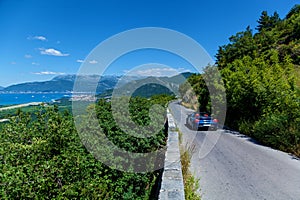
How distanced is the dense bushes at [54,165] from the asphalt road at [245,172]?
1.90 metres

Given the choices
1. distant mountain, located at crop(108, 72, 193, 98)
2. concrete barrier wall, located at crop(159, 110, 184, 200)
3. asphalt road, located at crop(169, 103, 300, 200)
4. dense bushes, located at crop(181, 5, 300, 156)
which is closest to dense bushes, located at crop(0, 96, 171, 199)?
concrete barrier wall, located at crop(159, 110, 184, 200)

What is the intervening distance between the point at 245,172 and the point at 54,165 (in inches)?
200

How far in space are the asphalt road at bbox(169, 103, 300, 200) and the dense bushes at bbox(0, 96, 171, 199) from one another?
1900 millimetres

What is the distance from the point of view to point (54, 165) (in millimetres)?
3121

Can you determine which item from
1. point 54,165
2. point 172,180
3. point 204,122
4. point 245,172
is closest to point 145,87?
point 245,172

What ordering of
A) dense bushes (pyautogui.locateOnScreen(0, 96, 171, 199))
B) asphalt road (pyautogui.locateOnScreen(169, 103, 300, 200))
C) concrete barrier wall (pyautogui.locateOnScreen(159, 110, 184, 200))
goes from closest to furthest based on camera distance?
1. concrete barrier wall (pyautogui.locateOnScreen(159, 110, 184, 200))
2. dense bushes (pyautogui.locateOnScreen(0, 96, 171, 199))
3. asphalt road (pyautogui.locateOnScreen(169, 103, 300, 200))

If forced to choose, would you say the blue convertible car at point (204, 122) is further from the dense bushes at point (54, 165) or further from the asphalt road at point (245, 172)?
the dense bushes at point (54, 165)

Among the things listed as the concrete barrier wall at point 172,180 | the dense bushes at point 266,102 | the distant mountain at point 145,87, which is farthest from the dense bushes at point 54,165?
the dense bushes at point 266,102

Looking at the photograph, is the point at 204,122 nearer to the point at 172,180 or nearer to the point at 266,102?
the point at 266,102

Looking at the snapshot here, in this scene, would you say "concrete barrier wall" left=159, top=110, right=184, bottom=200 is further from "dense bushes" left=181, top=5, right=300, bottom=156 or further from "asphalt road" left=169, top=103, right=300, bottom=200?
"dense bushes" left=181, top=5, right=300, bottom=156

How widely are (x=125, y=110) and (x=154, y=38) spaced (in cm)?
374

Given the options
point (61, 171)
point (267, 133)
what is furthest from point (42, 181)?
point (267, 133)

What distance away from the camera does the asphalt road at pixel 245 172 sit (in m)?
4.57

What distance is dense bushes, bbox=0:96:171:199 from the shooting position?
112 inches
